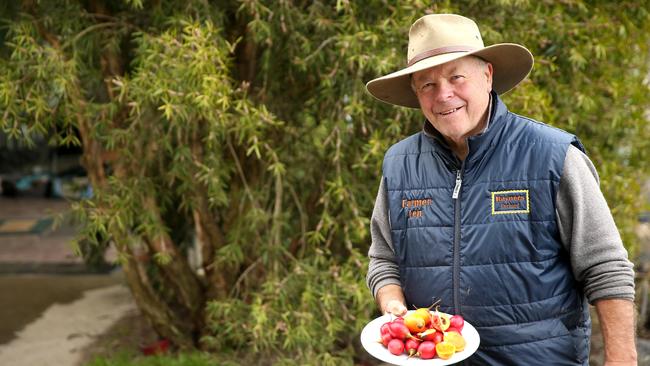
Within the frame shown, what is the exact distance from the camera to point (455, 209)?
6.59ft

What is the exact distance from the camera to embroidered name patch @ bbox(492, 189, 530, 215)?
192cm

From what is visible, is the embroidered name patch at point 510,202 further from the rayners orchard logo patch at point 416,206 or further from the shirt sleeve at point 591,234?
the rayners orchard logo patch at point 416,206

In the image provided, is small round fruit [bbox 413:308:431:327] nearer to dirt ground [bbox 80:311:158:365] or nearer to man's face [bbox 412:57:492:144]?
man's face [bbox 412:57:492:144]

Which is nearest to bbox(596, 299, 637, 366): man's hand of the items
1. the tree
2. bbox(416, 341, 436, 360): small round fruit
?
bbox(416, 341, 436, 360): small round fruit

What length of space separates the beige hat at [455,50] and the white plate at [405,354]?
2.48 feet

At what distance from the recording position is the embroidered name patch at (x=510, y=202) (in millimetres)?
1916

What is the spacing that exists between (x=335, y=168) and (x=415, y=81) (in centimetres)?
200

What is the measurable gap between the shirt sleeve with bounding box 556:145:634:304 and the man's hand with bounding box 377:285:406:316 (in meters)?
0.54

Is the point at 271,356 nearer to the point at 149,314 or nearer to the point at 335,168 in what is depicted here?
the point at 149,314

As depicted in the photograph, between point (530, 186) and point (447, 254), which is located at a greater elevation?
point (530, 186)

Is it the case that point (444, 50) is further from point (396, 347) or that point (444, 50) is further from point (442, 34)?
point (396, 347)

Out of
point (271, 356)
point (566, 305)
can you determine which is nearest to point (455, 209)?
point (566, 305)

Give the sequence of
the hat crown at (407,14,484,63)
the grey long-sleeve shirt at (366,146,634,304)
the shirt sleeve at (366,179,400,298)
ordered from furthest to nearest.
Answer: the shirt sleeve at (366,179,400,298)
the hat crown at (407,14,484,63)
the grey long-sleeve shirt at (366,146,634,304)

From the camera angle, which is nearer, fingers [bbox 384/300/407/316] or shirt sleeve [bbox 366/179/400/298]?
fingers [bbox 384/300/407/316]
